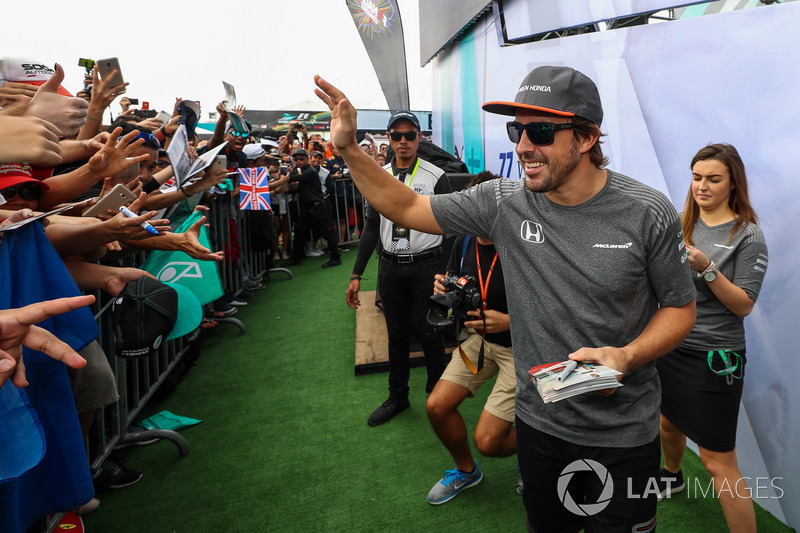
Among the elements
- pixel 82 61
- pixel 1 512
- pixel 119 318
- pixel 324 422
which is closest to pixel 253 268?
pixel 82 61

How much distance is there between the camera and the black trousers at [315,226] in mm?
10281

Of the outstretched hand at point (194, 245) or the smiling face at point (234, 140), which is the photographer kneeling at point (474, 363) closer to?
the outstretched hand at point (194, 245)

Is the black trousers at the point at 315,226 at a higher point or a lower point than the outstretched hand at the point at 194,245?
lower

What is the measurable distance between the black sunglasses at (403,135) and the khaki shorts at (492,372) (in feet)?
5.64

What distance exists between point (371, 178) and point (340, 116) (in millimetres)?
254

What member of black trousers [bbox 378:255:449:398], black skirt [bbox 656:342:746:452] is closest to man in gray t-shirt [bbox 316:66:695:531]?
black skirt [bbox 656:342:746:452]

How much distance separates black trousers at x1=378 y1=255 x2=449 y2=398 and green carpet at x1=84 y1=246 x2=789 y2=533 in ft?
1.23

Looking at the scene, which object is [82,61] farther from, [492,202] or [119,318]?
[492,202]

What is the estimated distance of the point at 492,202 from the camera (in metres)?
1.96

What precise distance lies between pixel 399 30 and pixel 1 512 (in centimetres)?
1435

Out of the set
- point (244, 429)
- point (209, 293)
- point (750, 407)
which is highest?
point (209, 293)

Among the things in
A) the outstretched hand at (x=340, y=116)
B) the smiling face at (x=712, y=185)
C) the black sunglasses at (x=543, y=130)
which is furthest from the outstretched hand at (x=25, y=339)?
the smiling face at (x=712, y=185)

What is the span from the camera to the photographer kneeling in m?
2.61

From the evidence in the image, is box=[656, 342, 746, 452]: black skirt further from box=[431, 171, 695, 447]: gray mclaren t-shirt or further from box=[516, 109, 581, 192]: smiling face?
box=[516, 109, 581, 192]: smiling face
